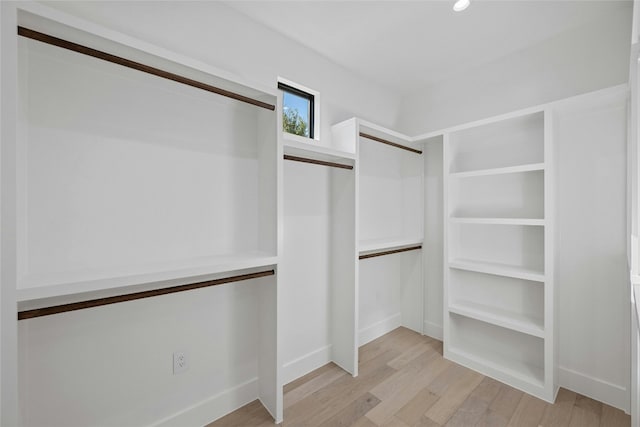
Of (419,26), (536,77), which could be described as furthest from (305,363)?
(536,77)

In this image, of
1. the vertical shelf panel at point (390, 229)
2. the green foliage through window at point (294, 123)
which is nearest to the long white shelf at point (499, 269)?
the vertical shelf panel at point (390, 229)

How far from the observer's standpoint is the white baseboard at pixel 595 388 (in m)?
1.77

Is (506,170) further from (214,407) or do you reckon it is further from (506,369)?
(214,407)

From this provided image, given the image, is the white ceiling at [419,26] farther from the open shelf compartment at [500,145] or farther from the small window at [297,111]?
the open shelf compartment at [500,145]

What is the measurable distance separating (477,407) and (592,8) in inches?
105

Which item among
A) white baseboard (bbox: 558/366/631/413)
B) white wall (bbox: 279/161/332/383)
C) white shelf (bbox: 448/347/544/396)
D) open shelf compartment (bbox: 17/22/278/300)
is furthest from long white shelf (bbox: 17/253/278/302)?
white baseboard (bbox: 558/366/631/413)

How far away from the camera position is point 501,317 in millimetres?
2127

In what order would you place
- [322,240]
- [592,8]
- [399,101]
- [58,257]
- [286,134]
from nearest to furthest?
[58,257] → [592,8] → [286,134] → [322,240] → [399,101]

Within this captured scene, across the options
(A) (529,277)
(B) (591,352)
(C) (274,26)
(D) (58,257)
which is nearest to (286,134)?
(C) (274,26)

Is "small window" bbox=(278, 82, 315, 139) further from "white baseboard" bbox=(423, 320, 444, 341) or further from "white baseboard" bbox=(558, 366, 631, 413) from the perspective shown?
"white baseboard" bbox=(558, 366, 631, 413)

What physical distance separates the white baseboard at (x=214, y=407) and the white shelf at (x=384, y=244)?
1220 millimetres

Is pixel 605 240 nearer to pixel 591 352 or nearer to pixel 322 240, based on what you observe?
pixel 591 352

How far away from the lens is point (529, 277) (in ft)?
6.40

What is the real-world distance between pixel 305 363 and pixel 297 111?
6.57 ft
